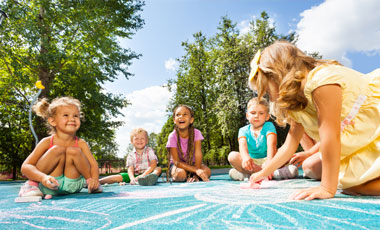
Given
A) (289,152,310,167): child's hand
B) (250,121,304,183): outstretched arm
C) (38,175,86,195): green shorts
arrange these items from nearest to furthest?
(250,121,304,183): outstretched arm < (38,175,86,195): green shorts < (289,152,310,167): child's hand

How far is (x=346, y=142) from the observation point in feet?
5.82

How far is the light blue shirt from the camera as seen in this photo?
3920mm

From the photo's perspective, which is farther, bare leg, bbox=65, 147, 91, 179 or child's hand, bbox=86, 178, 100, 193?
child's hand, bbox=86, 178, 100, 193

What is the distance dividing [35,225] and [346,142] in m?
2.10

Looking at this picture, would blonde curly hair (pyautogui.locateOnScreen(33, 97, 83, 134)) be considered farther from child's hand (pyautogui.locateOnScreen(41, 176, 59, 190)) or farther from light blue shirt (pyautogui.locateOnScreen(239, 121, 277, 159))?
light blue shirt (pyautogui.locateOnScreen(239, 121, 277, 159))

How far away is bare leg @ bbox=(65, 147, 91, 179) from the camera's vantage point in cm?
278

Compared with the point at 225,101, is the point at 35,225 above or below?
below

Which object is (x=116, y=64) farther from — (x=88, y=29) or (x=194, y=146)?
(x=194, y=146)

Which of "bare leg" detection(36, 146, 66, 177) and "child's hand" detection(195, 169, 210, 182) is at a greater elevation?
"bare leg" detection(36, 146, 66, 177)

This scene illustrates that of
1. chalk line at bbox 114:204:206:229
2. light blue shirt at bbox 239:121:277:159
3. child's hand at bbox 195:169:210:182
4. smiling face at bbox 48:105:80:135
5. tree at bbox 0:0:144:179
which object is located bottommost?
child's hand at bbox 195:169:210:182

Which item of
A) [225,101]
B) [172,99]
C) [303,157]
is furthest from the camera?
[172,99]

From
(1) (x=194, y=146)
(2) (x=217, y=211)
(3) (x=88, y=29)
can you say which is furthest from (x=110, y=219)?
→ (3) (x=88, y=29)

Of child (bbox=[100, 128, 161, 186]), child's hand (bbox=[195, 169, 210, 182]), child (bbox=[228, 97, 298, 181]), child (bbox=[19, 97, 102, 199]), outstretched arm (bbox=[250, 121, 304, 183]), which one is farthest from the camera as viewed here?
child (bbox=[100, 128, 161, 186])

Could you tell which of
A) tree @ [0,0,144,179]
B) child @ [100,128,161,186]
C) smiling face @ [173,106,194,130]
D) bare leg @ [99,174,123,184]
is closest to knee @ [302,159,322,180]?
smiling face @ [173,106,194,130]
